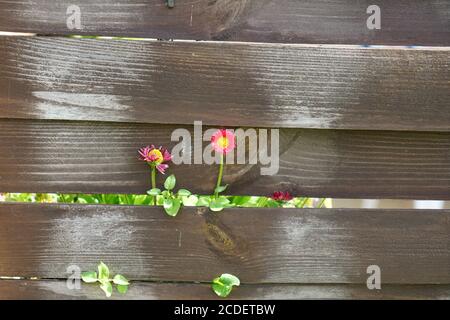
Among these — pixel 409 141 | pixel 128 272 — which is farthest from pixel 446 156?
pixel 128 272

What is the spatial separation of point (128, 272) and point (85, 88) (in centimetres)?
45

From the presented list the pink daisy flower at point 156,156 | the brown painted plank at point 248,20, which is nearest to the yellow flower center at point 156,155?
the pink daisy flower at point 156,156

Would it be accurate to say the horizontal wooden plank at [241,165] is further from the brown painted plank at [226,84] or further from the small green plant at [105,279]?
the small green plant at [105,279]

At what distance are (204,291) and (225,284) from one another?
0.20 feet

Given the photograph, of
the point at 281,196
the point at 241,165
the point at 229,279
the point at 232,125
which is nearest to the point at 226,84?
the point at 232,125

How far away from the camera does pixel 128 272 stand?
1386 millimetres

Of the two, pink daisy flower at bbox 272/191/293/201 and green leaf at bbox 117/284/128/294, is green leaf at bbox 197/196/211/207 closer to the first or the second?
pink daisy flower at bbox 272/191/293/201

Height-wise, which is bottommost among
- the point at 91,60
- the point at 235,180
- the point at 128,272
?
the point at 128,272

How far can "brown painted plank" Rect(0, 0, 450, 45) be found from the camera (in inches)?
52.7

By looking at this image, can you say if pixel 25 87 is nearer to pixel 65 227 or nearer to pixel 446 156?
pixel 65 227

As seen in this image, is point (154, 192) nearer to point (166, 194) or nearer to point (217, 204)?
point (166, 194)

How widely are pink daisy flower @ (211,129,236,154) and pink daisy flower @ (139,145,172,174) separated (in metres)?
0.12

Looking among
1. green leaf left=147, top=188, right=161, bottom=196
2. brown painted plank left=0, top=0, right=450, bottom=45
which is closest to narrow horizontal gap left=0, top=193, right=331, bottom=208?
green leaf left=147, top=188, right=161, bottom=196

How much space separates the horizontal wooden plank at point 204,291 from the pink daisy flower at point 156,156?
293mm
